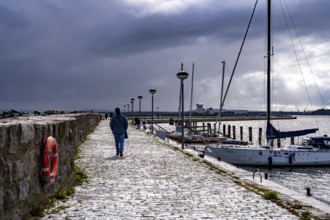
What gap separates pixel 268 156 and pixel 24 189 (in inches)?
828

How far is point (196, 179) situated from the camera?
9430mm

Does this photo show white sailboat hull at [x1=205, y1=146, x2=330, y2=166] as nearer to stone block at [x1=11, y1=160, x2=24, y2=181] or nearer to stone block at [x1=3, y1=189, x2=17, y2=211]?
stone block at [x1=11, y1=160, x2=24, y2=181]

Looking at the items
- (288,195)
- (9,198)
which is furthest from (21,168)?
(288,195)

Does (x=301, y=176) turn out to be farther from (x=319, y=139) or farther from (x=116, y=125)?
(x=116, y=125)

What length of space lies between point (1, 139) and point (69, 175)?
142 inches

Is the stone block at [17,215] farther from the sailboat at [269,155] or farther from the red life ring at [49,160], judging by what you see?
the sailboat at [269,155]

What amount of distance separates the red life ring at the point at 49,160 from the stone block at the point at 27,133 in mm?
506

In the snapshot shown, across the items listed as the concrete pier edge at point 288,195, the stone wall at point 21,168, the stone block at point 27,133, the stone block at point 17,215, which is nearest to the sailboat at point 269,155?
the concrete pier edge at point 288,195

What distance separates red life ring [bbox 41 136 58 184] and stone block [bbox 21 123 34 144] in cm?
51

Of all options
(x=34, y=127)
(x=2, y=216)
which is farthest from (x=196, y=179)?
(x=2, y=216)

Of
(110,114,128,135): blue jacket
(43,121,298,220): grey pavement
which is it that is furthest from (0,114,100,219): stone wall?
(110,114,128,135): blue jacket

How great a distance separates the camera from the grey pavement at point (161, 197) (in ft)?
19.9

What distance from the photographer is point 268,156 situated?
81.0 feet

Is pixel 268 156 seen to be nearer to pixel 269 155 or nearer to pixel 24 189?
pixel 269 155
